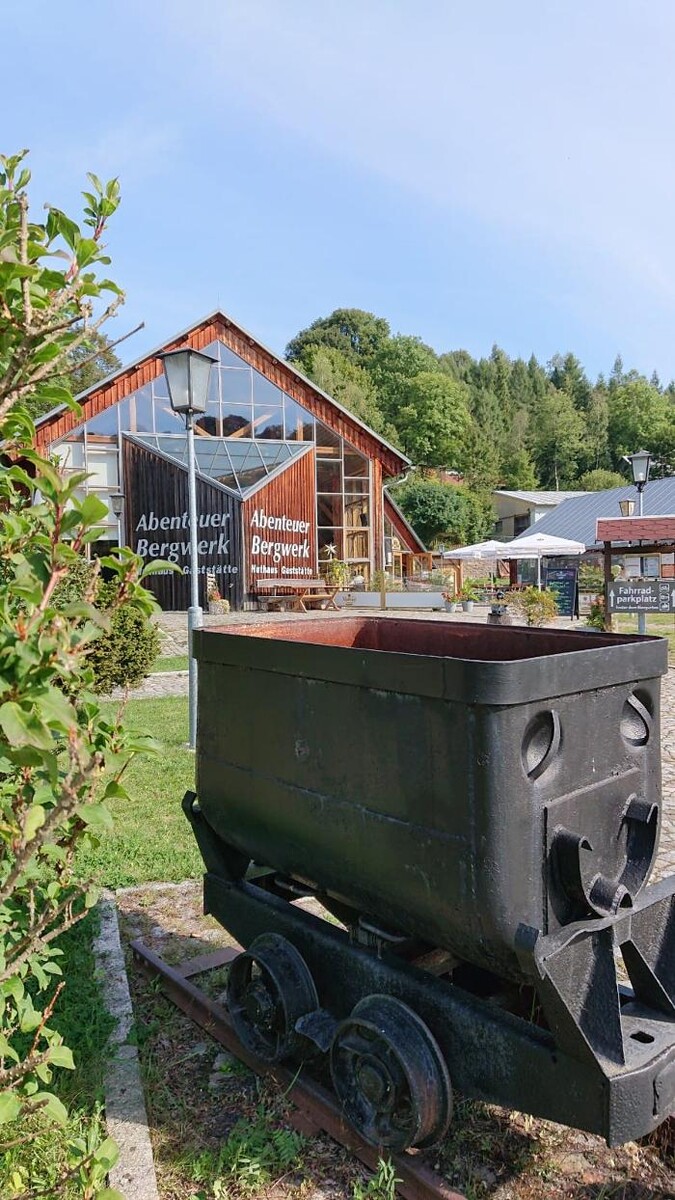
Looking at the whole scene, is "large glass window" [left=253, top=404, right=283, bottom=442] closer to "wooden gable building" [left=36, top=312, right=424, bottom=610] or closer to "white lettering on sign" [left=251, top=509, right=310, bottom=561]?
"wooden gable building" [left=36, top=312, right=424, bottom=610]

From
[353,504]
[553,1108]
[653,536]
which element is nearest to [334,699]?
[553,1108]

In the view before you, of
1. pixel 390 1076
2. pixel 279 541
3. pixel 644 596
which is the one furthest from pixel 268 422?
pixel 390 1076

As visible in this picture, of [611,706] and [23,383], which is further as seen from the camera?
[611,706]

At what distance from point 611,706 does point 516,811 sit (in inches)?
18.5

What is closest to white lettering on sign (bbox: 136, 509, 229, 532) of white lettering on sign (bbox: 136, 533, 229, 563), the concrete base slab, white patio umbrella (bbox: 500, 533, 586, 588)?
white lettering on sign (bbox: 136, 533, 229, 563)

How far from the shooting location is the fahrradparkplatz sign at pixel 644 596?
1358 centimetres

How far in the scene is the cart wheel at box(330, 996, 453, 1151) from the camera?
82.3 inches

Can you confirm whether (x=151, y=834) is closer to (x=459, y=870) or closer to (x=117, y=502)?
(x=459, y=870)

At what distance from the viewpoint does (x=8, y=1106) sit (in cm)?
162

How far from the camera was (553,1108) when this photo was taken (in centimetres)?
193

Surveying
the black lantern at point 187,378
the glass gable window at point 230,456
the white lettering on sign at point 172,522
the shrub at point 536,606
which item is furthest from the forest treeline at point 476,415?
the black lantern at point 187,378

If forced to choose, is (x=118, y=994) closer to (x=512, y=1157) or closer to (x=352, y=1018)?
(x=352, y=1018)

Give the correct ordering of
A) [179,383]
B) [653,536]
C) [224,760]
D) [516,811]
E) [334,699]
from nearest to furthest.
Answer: [516,811] < [334,699] < [224,760] < [179,383] < [653,536]

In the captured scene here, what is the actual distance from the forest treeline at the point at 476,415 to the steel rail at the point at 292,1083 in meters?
41.5
